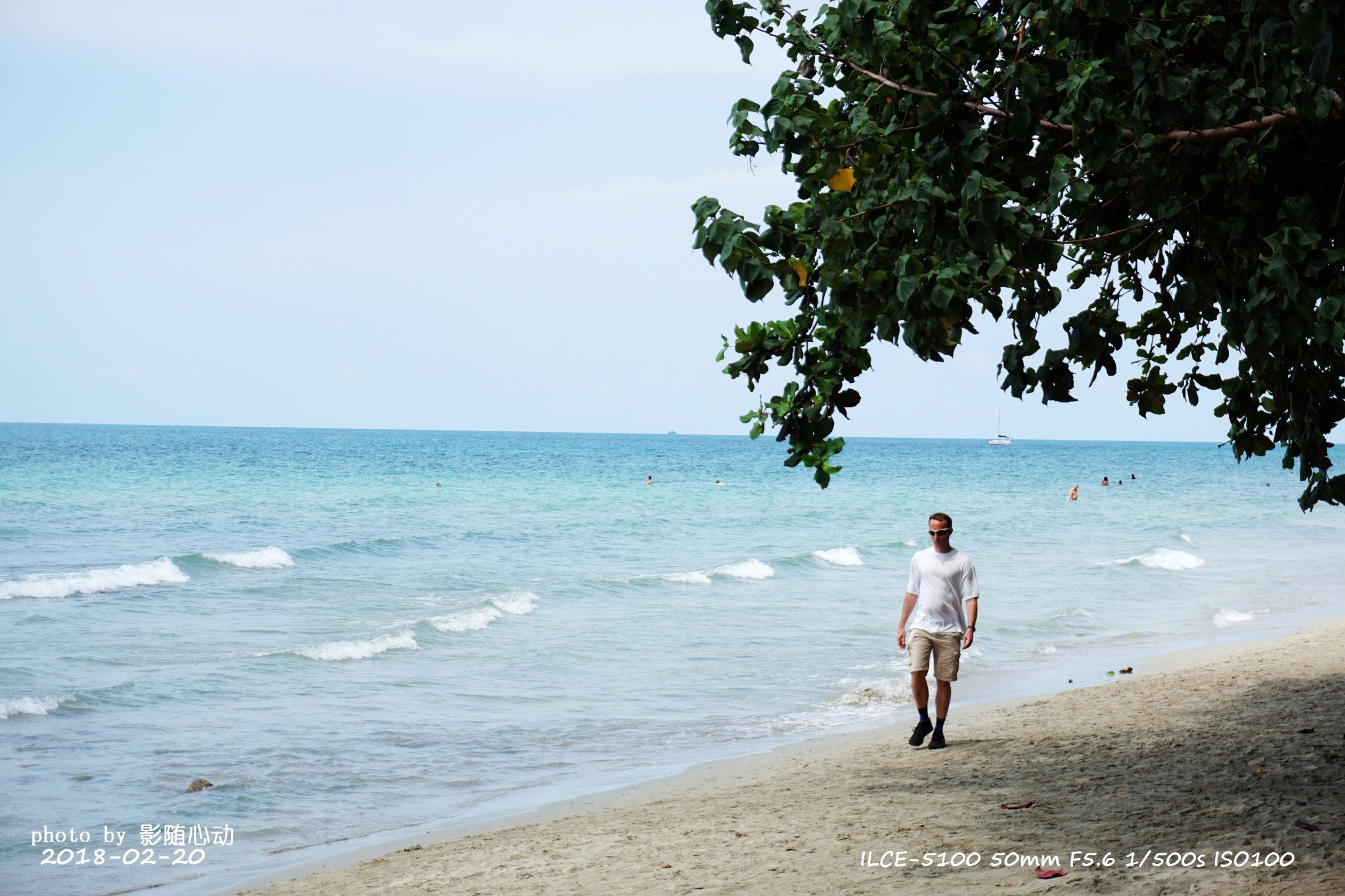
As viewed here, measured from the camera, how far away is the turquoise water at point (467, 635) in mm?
9398

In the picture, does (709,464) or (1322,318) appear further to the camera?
Result: (709,464)

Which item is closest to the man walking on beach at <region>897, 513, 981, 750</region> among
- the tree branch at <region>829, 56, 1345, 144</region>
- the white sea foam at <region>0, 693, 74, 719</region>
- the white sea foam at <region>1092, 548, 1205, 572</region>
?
the tree branch at <region>829, 56, 1345, 144</region>

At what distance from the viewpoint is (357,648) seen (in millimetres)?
15469

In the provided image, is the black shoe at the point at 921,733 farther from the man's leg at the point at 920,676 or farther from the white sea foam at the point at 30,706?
the white sea foam at the point at 30,706

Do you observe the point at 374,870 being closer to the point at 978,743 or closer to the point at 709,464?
the point at 978,743

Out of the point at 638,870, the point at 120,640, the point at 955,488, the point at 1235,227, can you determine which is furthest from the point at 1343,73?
the point at 955,488

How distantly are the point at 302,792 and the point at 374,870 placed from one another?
256 centimetres

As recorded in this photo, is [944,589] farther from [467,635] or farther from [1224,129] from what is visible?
[467,635]

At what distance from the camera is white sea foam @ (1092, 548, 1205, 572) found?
89.6 feet

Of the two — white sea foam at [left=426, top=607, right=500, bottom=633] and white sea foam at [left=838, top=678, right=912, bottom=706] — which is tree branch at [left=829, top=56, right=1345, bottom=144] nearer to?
white sea foam at [left=838, top=678, right=912, bottom=706]

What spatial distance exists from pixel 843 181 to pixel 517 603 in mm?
15852

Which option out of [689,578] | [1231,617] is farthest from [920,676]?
[689,578]

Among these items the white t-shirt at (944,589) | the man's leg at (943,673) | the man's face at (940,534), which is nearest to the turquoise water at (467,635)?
the man's leg at (943,673)

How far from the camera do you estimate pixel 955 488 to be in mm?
65562
